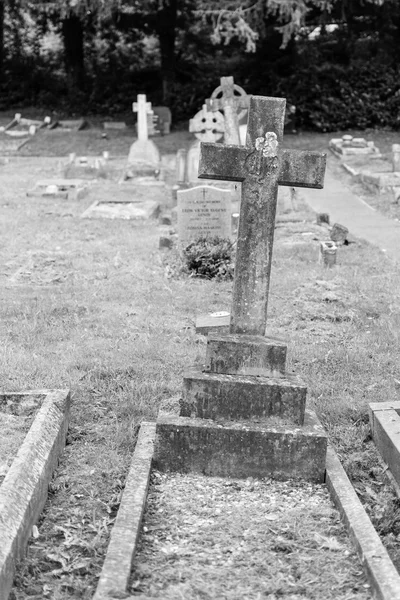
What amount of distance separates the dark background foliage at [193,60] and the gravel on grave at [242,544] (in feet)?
66.7

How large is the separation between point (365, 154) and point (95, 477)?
17.5 meters

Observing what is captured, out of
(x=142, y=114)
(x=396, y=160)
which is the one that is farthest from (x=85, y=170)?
(x=396, y=160)

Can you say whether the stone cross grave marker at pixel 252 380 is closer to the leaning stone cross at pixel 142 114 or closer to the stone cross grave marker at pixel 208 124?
the stone cross grave marker at pixel 208 124

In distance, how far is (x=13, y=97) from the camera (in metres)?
29.6

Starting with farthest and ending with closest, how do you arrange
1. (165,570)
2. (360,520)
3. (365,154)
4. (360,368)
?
(365,154), (360,368), (360,520), (165,570)

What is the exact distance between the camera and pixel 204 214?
Result: 1040 centimetres

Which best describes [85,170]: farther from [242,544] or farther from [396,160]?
[242,544]

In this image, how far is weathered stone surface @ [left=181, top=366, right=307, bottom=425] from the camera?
14.1 ft

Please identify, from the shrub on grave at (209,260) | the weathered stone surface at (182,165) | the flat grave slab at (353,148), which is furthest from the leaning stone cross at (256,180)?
the flat grave slab at (353,148)

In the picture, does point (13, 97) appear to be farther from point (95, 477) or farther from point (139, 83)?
point (95, 477)

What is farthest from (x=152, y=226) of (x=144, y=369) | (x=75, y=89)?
(x=75, y=89)

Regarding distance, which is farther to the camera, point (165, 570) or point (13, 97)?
point (13, 97)

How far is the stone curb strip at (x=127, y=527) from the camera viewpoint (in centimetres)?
310

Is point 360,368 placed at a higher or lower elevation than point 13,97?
higher
